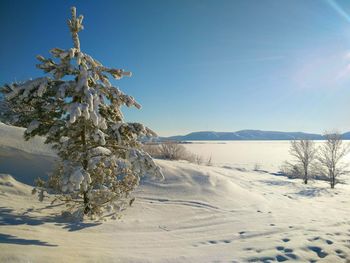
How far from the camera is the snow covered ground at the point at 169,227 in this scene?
4.47m

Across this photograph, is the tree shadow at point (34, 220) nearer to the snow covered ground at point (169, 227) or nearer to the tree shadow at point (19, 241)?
the snow covered ground at point (169, 227)

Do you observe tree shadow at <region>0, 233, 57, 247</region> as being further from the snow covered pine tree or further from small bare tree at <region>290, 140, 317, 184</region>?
small bare tree at <region>290, 140, 317, 184</region>

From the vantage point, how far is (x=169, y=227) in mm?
6469

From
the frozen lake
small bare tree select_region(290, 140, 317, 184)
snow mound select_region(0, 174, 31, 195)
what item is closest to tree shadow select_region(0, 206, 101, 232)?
snow mound select_region(0, 174, 31, 195)

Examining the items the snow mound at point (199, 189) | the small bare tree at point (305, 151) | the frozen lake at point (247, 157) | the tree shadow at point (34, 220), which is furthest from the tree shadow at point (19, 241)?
the frozen lake at point (247, 157)

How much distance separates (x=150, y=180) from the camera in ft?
33.6

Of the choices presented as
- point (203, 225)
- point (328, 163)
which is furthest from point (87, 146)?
point (328, 163)

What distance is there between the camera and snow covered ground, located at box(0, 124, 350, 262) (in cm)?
447

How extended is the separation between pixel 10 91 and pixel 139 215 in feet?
14.6

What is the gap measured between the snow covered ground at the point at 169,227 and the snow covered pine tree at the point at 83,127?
887 millimetres

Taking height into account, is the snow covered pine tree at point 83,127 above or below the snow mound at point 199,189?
above

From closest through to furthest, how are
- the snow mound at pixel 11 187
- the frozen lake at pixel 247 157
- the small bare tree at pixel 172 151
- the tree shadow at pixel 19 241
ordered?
the tree shadow at pixel 19 241, the snow mound at pixel 11 187, the small bare tree at pixel 172 151, the frozen lake at pixel 247 157

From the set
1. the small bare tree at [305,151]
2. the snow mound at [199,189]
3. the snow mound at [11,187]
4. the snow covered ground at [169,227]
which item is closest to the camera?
the snow covered ground at [169,227]

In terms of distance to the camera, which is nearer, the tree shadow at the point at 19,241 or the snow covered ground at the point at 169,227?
the tree shadow at the point at 19,241
